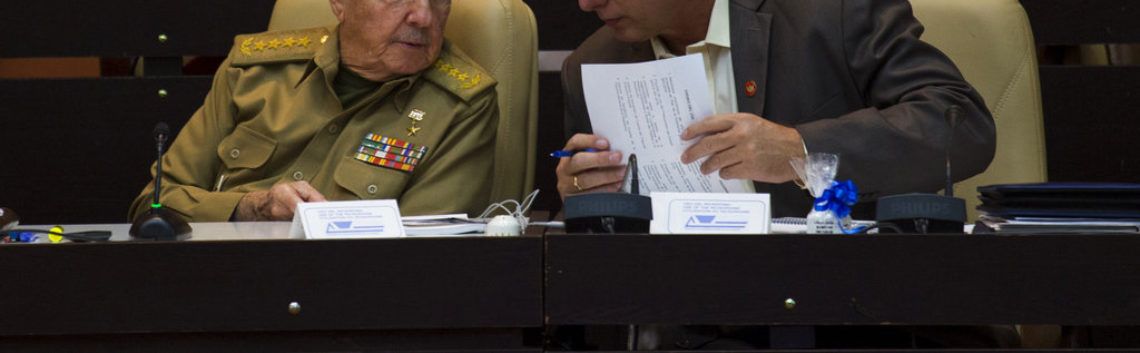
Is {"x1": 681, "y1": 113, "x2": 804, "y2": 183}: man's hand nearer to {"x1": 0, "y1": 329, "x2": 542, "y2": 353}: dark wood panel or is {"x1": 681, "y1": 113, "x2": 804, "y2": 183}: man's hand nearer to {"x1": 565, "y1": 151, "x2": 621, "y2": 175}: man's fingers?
{"x1": 565, "y1": 151, "x2": 621, "y2": 175}: man's fingers

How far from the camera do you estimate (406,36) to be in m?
2.35

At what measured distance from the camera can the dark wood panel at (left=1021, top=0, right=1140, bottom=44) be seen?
284cm

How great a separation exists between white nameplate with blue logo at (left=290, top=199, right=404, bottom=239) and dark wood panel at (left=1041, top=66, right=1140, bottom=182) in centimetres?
177

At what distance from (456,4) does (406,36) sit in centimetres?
20

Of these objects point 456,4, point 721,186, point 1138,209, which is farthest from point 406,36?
point 1138,209

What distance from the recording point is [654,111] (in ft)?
6.08

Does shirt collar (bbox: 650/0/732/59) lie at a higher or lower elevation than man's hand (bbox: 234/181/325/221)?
higher

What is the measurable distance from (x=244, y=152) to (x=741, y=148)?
0.93m

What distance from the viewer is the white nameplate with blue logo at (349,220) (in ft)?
4.89

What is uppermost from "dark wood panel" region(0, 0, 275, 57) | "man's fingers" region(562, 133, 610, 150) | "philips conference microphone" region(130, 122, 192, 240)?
"dark wood panel" region(0, 0, 275, 57)

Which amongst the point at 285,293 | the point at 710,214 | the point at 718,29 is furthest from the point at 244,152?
the point at 710,214

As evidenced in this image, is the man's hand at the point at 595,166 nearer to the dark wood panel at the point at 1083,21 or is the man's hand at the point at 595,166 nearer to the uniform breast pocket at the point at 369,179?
the uniform breast pocket at the point at 369,179

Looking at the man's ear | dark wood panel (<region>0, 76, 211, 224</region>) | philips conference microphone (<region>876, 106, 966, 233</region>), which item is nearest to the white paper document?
philips conference microphone (<region>876, 106, 966, 233</region>)

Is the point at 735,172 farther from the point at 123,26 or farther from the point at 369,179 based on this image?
the point at 123,26
